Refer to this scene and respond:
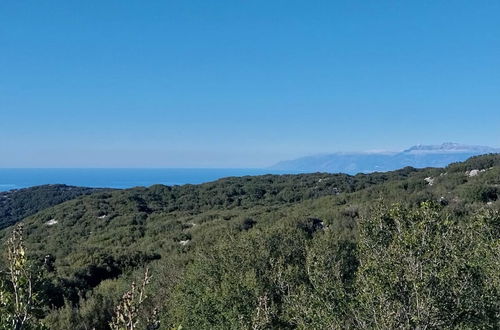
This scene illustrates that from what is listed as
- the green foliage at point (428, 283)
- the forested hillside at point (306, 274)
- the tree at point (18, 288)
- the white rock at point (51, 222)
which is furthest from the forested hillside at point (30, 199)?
the tree at point (18, 288)

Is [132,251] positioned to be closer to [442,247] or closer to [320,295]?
[320,295]

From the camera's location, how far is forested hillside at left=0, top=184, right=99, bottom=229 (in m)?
126

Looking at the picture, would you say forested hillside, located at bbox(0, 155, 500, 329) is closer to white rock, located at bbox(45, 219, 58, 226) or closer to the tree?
the tree

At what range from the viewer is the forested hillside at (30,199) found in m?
126

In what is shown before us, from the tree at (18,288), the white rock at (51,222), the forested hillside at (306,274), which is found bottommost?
the white rock at (51,222)

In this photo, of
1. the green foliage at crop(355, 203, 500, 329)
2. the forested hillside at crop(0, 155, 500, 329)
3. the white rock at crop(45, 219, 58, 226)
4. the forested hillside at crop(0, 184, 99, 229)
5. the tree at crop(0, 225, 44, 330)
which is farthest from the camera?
the forested hillside at crop(0, 184, 99, 229)

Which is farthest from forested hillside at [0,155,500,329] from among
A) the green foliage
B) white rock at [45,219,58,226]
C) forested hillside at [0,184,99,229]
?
forested hillside at [0,184,99,229]

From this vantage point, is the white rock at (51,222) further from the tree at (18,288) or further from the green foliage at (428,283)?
the tree at (18,288)

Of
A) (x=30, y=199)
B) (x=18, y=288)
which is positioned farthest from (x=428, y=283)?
(x=30, y=199)

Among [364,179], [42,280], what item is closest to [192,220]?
[364,179]

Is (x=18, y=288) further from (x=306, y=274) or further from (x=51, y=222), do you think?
(x=51, y=222)

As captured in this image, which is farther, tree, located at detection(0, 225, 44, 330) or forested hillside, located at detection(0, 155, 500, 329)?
forested hillside, located at detection(0, 155, 500, 329)

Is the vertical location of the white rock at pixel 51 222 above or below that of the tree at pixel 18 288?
below

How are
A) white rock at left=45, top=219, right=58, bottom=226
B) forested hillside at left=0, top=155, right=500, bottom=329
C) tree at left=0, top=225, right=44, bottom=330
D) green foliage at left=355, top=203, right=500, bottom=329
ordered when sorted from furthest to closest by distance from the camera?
white rock at left=45, top=219, right=58, bottom=226 → forested hillside at left=0, top=155, right=500, bottom=329 → green foliage at left=355, top=203, right=500, bottom=329 → tree at left=0, top=225, right=44, bottom=330
